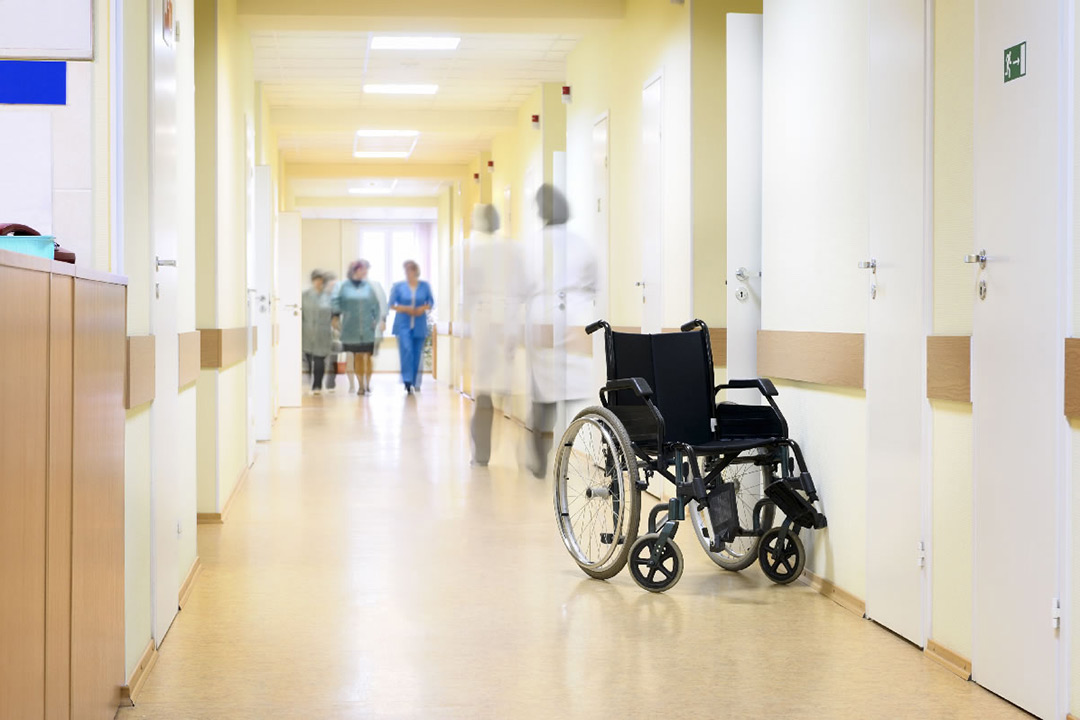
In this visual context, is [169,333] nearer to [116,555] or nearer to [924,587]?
[116,555]

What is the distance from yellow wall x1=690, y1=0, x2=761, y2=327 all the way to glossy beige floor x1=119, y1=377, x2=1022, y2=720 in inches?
55.8

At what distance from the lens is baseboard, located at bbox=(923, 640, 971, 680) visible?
11.2 ft

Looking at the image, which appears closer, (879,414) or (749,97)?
(879,414)

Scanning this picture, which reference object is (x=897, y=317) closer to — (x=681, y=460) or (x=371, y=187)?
(x=681, y=460)

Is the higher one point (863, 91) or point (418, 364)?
point (863, 91)

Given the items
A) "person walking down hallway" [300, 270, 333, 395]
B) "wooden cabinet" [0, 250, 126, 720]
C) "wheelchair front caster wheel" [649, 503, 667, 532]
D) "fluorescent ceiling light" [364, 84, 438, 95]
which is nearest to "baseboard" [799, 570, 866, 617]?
"wheelchair front caster wheel" [649, 503, 667, 532]

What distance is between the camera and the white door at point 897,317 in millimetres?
3697

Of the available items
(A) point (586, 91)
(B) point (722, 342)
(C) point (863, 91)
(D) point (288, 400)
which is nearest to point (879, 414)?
(C) point (863, 91)

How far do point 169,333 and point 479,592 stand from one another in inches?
58.1

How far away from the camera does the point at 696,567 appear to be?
4.96 metres

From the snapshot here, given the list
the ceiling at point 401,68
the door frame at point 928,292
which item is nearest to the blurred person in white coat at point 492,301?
the ceiling at point 401,68

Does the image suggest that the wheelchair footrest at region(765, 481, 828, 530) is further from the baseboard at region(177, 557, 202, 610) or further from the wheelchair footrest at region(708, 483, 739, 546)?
the baseboard at region(177, 557, 202, 610)

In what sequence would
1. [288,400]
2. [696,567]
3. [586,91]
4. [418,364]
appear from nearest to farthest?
[696,567]
[586,91]
[288,400]
[418,364]

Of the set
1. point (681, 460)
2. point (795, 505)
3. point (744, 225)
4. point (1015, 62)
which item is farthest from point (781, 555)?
point (1015, 62)
